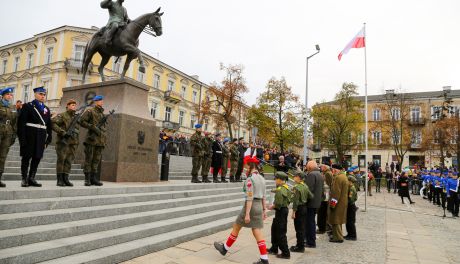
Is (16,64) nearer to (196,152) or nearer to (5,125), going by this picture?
(196,152)

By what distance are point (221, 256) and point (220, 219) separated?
2917mm

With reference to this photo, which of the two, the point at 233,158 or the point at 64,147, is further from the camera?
the point at 233,158

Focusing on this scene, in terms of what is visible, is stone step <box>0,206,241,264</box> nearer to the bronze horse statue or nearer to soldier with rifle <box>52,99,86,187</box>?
soldier with rifle <box>52,99,86,187</box>

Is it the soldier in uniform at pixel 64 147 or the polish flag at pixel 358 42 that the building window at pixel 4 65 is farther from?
the polish flag at pixel 358 42

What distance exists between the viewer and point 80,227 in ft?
16.4

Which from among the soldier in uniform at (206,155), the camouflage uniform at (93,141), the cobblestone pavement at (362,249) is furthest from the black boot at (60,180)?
the soldier in uniform at (206,155)

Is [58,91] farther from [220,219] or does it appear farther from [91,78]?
[220,219]

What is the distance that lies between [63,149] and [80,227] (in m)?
2.50

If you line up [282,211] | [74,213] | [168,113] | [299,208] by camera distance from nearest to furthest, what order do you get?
[74,213] < [282,211] < [299,208] < [168,113]

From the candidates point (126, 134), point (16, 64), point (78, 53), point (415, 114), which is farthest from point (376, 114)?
point (16, 64)

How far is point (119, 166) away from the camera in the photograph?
8719 mm

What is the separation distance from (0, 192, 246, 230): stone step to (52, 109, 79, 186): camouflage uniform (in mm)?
1379

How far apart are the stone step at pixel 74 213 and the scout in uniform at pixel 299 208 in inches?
121

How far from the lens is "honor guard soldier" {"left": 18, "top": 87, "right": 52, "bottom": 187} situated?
5906 millimetres
